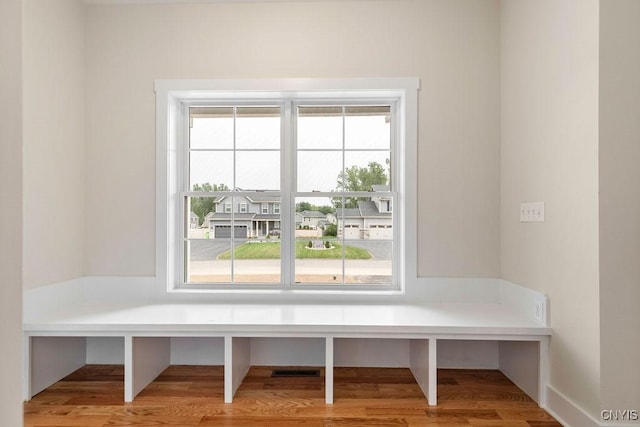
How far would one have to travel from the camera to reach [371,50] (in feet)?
9.57

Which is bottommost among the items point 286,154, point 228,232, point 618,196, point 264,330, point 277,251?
point 264,330

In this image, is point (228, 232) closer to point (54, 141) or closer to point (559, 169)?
point (54, 141)

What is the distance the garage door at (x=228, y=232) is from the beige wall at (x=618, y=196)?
2292 millimetres

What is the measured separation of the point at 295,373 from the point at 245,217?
1.20 meters

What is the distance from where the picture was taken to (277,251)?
10.3ft

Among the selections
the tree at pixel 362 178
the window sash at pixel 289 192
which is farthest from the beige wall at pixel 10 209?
the tree at pixel 362 178

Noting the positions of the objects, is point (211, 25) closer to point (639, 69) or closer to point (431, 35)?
point (431, 35)

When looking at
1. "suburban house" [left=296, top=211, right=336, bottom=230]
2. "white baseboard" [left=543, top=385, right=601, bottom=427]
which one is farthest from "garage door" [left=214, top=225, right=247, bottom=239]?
"white baseboard" [left=543, top=385, right=601, bottom=427]

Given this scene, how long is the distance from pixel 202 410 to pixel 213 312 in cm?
59

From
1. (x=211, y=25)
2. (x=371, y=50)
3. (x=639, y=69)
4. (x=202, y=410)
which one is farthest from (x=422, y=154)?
(x=202, y=410)

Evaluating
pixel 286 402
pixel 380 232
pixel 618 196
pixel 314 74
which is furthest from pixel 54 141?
pixel 618 196

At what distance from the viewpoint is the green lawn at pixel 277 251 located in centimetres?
312

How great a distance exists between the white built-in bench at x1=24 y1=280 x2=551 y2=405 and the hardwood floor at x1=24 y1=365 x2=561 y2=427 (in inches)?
3.4

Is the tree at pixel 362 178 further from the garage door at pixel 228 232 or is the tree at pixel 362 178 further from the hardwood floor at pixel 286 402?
the hardwood floor at pixel 286 402
